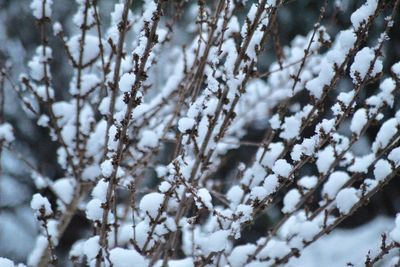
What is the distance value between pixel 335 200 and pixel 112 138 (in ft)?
4.14

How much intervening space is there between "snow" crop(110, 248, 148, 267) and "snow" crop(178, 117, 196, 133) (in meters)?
0.58

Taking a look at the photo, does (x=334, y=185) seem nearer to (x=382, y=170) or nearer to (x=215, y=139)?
(x=382, y=170)

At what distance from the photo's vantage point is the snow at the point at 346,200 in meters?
2.12

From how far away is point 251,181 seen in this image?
90.7 inches

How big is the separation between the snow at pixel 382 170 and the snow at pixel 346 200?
0.19 metres

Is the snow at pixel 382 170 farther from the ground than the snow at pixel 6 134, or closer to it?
closer to it

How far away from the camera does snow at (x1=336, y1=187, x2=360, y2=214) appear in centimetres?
212

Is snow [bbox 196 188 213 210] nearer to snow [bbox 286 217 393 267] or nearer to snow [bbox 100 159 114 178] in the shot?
snow [bbox 100 159 114 178]

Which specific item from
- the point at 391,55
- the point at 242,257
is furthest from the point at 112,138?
the point at 391,55

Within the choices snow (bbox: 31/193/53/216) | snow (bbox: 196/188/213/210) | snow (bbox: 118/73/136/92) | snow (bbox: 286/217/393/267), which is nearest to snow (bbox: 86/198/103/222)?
snow (bbox: 31/193/53/216)

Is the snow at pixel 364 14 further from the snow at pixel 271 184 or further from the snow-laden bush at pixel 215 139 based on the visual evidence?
the snow at pixel 271 184

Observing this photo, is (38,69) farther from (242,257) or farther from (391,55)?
(391,55)

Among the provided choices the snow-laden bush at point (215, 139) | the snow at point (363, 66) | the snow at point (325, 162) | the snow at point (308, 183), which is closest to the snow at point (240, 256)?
the snow-laden bush at point (215, 139)

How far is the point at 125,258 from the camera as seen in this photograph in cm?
Answer: 181
